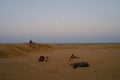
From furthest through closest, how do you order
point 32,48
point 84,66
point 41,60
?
point 32,48 → point 41,60 → point 84,66

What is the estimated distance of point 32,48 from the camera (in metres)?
22.6

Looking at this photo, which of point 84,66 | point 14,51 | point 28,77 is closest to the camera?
point 28,77

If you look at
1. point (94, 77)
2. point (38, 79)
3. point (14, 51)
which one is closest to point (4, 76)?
point (38, 79)

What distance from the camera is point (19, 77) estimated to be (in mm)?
7852

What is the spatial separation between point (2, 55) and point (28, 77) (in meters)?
9.01

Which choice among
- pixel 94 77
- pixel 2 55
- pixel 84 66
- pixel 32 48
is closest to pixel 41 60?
pixel 84 66

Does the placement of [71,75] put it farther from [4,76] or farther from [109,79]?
[4,76]

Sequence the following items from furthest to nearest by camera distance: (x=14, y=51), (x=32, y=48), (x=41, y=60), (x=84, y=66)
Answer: (x=32, y=48) → (x=14, y=51) → (x=41, y=60) → (x=84, y=66)

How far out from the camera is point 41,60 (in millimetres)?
13000

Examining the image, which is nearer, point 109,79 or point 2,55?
point 109,79

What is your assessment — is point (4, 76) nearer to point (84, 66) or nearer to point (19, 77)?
point (19, 77)

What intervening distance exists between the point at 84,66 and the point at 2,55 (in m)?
8.60

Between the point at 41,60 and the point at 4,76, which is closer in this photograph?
the point at 4,76

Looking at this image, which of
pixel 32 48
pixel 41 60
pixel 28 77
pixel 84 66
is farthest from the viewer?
pixel 32 48
